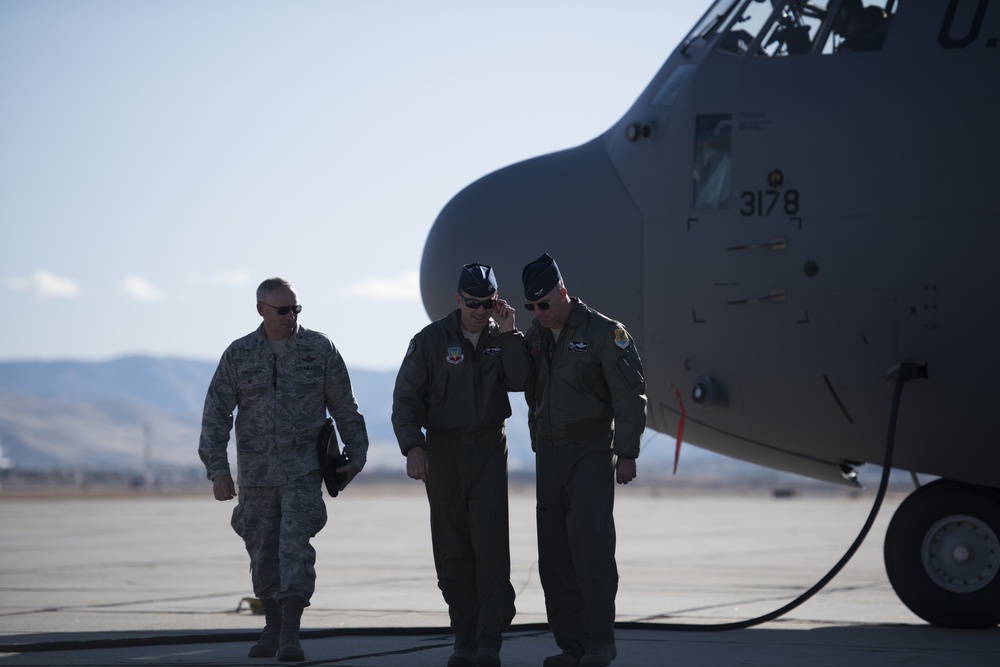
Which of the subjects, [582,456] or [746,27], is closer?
[582,456]

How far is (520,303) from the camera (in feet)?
33.3

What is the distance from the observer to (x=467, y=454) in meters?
7.50

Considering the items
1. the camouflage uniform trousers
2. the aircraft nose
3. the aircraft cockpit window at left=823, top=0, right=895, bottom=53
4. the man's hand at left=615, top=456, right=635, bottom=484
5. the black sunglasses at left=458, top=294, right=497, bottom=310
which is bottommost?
the camouflage uniform trousers

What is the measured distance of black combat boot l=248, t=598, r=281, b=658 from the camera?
7969 millimetres

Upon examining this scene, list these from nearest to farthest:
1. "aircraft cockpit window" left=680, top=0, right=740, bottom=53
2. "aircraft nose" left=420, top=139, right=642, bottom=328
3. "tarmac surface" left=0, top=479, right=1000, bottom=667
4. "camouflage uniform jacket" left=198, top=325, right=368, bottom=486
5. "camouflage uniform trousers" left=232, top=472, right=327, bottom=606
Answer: "camouflage uniform trousers" left=232, top=472, right=327, bottom=606, "camouflage uniform jacket" left=198, top=325, right=368, bottom=486, "tarmac surface" left=0, top=479, right=1000, bottom=667, "aircraft nose" left=420, top=139, right=642, bottom=328, "aircraft cockpit window" left=680, top=0, right=740, bottom=53

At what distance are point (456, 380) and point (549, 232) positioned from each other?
2.90 meters

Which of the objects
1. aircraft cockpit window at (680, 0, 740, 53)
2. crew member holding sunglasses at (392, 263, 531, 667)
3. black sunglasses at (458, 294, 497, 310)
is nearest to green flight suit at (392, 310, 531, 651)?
crew member holding sunglasses at (392, 263, 531, 667)

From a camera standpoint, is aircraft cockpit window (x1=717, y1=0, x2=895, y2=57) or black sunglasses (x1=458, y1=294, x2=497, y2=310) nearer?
black sunglasses (x1=458, y1=294, x2=497, y2=310)

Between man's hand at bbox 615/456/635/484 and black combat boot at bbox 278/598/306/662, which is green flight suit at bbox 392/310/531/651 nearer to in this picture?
man's hand at bbox 615/456/635/484

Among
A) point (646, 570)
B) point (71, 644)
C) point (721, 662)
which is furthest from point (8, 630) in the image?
point (646, 570)

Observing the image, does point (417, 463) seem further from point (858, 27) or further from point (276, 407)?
point (858, 27)

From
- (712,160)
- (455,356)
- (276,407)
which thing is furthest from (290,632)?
(712,160)

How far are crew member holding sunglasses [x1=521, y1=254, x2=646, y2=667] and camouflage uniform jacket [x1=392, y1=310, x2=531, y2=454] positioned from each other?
18 cm

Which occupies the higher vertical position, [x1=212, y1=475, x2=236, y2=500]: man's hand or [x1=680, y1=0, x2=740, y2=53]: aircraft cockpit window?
[x1=680, y1=0, x2=740, y2=53]: aircraft cockpit window
